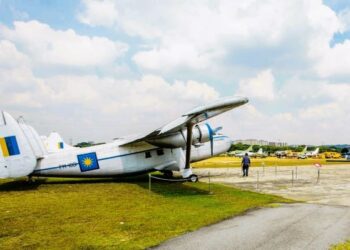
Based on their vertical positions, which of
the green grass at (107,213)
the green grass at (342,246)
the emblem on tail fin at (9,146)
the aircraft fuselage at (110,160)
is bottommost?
the green grass at (342,246)

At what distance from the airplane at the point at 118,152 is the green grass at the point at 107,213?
1.49 m

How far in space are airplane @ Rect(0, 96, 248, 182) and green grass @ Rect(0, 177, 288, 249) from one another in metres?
1.49

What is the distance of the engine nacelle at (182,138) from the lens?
816 inches

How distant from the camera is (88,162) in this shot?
66.9 ft

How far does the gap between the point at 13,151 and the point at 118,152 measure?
21.1 ft

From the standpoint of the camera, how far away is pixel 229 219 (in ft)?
34.8

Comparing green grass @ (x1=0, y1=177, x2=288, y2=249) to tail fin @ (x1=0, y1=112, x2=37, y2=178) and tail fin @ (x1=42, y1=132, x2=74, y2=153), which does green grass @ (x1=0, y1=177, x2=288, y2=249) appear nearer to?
tail fin @ (x1=0, y1=112, x2=37, y2=178)

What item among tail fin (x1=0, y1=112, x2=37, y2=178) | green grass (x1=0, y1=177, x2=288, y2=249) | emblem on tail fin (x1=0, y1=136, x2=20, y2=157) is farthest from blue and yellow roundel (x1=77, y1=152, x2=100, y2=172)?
emblem on tail fin (x1=0, y1=136, x2=20, y2=157)

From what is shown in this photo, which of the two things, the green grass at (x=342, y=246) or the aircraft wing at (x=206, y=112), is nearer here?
the green grass at (x=342, y=246)

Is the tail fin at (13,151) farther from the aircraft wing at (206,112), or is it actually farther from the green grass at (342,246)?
the green grass at (342,246)

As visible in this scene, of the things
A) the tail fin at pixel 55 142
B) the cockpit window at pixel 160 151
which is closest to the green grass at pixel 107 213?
the cockpit window at pixel 160 151

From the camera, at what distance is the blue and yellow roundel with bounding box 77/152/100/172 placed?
2019 centimetres

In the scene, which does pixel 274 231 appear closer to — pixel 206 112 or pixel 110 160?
pixel 206 112

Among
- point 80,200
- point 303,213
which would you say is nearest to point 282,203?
point 303,213
